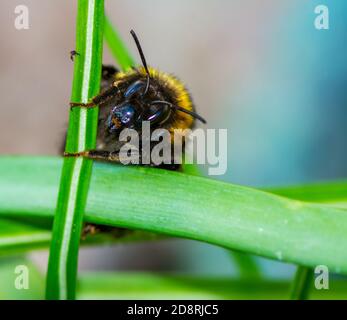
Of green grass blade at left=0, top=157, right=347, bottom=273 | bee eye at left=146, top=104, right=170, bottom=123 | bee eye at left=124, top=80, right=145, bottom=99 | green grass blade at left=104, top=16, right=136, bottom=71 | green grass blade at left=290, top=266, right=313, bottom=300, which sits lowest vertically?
green grass blade at left=290, top=266, right=313, bottom=300

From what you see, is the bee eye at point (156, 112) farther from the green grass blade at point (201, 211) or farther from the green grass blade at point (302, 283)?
the green grass blade at point (302, 283)

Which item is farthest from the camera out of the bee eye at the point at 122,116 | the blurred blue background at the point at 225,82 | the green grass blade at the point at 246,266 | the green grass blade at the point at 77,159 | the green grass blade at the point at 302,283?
the blurred blue background at the point at 225,82

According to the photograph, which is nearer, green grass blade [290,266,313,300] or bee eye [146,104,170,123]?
green grass blade [290,266,313,300]

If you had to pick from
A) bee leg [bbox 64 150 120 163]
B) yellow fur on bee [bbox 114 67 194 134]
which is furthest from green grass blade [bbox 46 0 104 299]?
yellow fur on bee [bbox 114 67 194 134]

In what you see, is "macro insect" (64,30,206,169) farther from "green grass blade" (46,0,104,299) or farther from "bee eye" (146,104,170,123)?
"green grass blade" (46,0,104,299)

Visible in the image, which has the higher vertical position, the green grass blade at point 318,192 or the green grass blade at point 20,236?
the green grass blade at point 318,192

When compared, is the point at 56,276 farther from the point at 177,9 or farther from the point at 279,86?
the point at 177,9

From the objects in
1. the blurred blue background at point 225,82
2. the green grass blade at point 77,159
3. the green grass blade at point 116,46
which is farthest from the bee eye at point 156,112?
the blurred blue background at point 225,82
